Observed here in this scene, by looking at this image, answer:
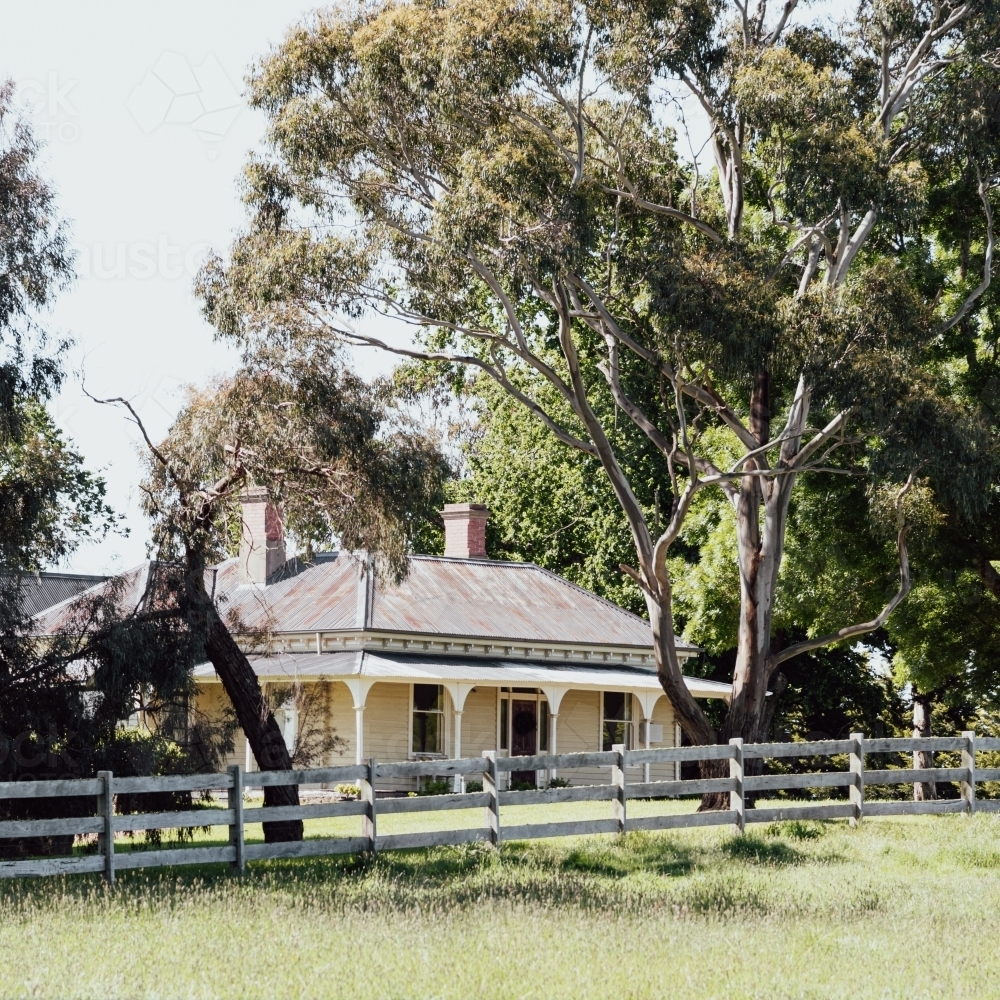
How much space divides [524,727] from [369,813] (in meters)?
18.2

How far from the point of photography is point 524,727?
33.8m

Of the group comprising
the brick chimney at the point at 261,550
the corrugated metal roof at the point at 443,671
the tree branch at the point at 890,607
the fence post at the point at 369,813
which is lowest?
the fence post at the point at 369,813

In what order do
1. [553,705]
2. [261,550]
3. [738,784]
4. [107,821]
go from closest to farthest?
[107,821]
[738,784]
[553,705]
[261,550]

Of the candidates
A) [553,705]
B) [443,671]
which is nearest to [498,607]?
[553,705]

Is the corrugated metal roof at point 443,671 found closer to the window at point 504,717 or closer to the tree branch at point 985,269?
the window at point 504,717

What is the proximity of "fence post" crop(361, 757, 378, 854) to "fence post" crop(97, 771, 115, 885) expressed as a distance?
9.92ft

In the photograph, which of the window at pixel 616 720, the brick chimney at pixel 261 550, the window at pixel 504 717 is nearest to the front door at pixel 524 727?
the window at pixel 504 717

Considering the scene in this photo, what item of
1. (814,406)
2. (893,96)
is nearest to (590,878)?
(814,406)

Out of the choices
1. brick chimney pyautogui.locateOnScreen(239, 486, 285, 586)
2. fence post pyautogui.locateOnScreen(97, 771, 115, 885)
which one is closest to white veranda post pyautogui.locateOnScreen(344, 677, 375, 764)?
brick chimney pyautogui.locateOnScreen(239, 486, 285, 586)

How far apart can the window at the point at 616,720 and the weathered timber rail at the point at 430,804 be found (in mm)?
12679

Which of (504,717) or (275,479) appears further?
(504,717)

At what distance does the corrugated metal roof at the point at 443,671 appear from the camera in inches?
1138

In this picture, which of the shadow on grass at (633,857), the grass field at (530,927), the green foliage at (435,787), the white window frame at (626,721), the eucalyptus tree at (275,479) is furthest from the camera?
the white window frame at (626,721)

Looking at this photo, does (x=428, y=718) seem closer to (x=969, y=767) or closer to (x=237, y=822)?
(x=969, y=767)
